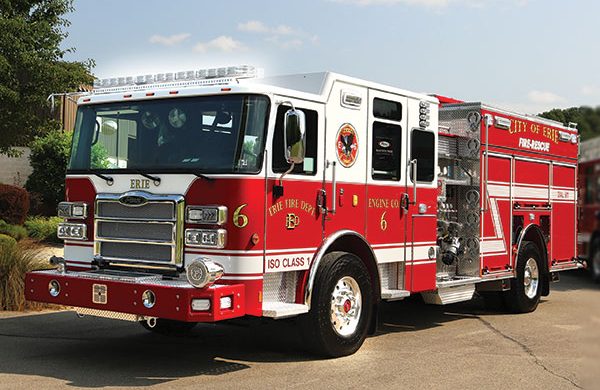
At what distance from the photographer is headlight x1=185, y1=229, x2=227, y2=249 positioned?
597 cm

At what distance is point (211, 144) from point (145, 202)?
778mm

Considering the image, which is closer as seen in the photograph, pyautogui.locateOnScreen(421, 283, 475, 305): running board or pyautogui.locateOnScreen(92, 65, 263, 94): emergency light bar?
pyautogui.locateOnScreen(92, 65, 263, 94): emergency light bar

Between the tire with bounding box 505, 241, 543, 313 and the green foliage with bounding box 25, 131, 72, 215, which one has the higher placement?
the green foliage with bounding box 25, 131, 72, 215

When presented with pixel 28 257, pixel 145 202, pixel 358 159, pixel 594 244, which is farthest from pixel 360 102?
pixel 594 244

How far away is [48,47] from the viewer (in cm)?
1788

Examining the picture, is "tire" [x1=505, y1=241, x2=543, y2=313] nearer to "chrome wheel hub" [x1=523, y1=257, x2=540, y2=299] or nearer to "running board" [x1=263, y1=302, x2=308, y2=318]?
"chrome wheel hub" [x1=523, y1=257, x2=540, y2=299]

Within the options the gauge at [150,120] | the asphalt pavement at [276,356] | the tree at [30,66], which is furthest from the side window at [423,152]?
the tree at [30,66]

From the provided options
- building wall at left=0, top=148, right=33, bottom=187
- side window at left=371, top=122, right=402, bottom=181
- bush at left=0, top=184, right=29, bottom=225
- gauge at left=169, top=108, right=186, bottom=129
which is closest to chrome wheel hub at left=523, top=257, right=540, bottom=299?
side window at left=371, top=122, right=402, bottom=181

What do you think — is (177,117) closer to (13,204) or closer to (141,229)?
(141,229)

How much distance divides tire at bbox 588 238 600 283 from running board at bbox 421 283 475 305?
7.93 meters

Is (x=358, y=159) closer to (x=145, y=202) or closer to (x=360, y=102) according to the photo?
(x=360, y=102)

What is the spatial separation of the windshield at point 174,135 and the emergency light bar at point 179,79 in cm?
27

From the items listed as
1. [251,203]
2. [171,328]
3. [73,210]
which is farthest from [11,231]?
[251,203]

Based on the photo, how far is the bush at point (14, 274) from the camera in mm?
9156
